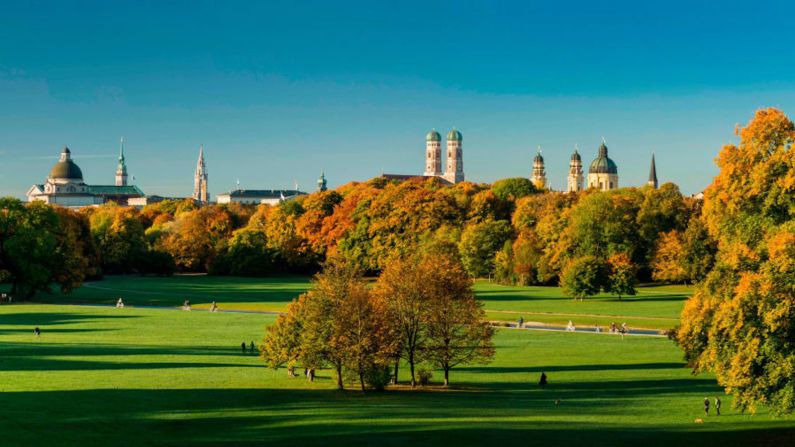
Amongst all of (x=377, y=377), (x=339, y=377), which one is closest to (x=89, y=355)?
(x=339, y=377)

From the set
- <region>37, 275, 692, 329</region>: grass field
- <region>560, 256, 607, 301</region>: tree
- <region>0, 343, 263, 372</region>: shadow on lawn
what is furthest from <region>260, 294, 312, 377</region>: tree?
<region>560, 256, 607, 301</region>: tree

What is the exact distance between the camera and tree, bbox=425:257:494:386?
1992 inches

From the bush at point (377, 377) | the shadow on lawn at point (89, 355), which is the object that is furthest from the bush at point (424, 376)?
the shadow on lawn at point (89, 355)

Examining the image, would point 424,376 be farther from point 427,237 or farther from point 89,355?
point 427,237

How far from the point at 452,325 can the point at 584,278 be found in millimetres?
48106

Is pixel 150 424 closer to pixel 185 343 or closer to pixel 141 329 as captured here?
pixel 185 343

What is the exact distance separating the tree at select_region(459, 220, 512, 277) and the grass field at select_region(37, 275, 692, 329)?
2540 millimetres

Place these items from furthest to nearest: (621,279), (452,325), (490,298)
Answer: (490,298) < (621,279) < (452,325)

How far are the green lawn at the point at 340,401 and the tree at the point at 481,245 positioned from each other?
5911cm

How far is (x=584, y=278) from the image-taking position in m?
96.8

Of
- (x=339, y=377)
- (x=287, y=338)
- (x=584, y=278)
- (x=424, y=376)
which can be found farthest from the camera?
(x=584, y=278)

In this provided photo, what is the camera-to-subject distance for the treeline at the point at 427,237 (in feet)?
330

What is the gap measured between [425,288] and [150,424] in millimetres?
17850

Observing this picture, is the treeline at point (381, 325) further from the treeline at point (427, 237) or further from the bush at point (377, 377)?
the treeline at point (427, 237)
